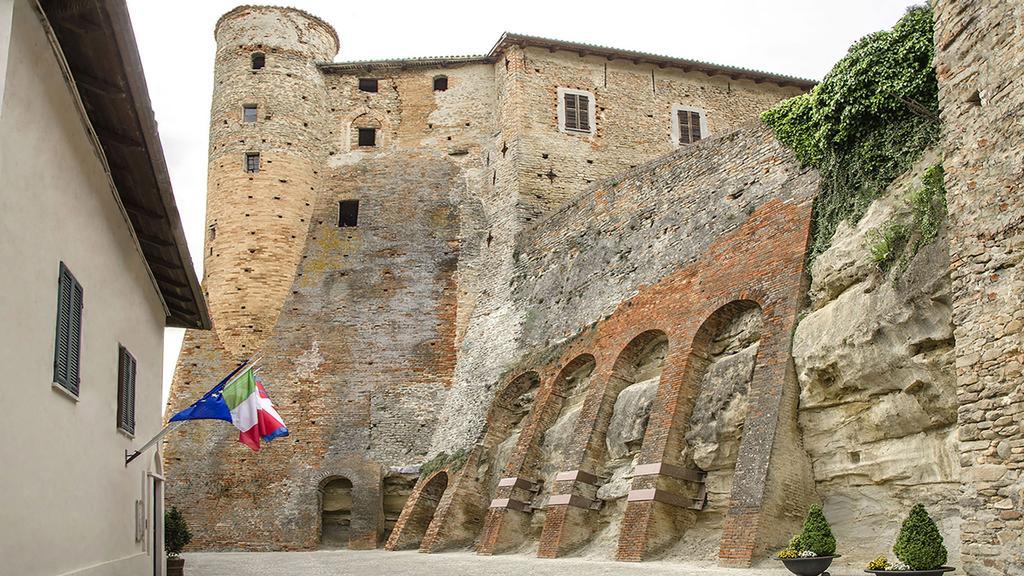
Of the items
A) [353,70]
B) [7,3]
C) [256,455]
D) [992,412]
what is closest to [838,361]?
[992,412]

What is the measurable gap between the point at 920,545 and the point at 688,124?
2366cm

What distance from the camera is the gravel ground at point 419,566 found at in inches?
587

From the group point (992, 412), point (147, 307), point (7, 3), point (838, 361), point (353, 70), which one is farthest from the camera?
point (353, 70)

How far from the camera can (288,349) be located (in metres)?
30.3

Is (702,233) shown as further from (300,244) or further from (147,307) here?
(300,244)

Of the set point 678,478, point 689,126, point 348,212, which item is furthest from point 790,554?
point 348,212

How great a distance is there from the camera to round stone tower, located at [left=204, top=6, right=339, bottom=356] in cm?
3091

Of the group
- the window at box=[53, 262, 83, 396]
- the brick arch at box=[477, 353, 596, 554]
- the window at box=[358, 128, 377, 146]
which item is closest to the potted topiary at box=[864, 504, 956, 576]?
the window at box=[53, 262, 83, 396]

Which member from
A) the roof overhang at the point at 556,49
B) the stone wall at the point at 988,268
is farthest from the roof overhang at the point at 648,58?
the stone wall at the point at 988,268

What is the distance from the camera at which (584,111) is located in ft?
105

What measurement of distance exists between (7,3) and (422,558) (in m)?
16.4

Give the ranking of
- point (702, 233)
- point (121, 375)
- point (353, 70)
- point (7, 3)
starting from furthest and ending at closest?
point (353, 70) < point (702, 233) < point (121, 375) < point (7, 3)

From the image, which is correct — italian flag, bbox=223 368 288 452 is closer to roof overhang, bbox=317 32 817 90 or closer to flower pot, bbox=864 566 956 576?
flower pot, bbox=864 566 956 576

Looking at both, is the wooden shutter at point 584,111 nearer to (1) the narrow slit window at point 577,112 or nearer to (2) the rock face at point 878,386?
(1) the narrow slit window at point 577,112
